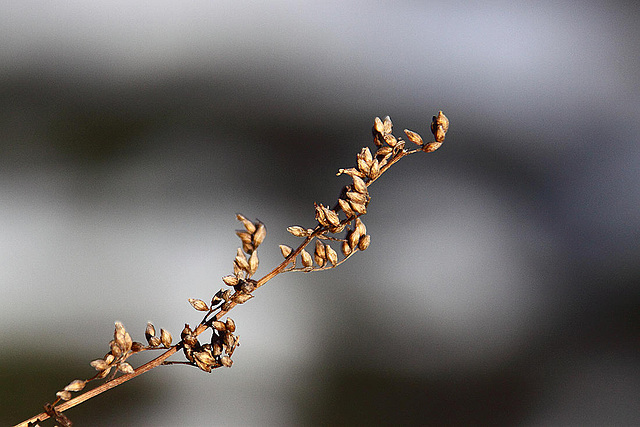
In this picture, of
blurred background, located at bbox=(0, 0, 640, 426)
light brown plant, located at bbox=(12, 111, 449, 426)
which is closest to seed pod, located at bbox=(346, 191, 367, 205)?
light brown plant, located at bbox=(12, 111, 449, 426)

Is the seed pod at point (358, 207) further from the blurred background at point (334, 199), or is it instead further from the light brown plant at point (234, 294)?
the blurred background at point (334, 199)

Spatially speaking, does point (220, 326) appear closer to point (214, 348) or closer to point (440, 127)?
point (214, 348)

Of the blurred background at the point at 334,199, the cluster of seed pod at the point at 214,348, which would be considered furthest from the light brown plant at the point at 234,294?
the blurred background at the point at 334,199

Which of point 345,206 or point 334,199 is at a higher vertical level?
point 334,199

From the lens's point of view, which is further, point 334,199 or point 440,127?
point 334,199

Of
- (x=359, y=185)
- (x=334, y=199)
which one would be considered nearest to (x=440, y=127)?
(x=359, y=185)

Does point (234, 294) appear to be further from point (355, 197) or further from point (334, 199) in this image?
point (334, 199)

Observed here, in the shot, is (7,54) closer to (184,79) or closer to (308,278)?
(184,79)

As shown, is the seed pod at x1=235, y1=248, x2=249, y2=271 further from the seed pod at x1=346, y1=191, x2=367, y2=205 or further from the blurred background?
the blurred background
